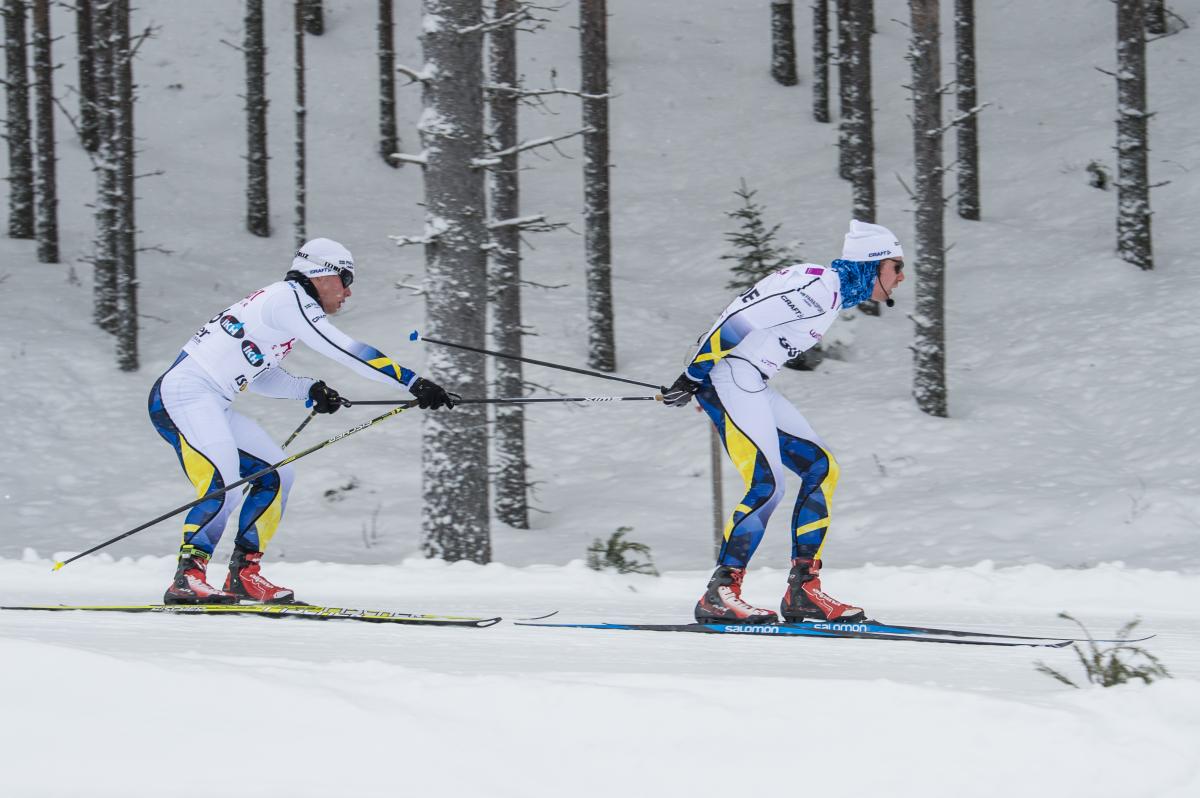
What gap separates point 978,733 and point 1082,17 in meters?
30.8

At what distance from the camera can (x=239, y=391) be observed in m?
6.34

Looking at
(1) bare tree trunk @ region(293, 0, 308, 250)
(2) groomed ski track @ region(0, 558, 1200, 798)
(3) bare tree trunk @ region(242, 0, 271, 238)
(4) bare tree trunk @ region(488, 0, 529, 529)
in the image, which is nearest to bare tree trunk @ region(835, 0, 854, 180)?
(4) bare tree trunk @ region(488, 0, 529, 529)

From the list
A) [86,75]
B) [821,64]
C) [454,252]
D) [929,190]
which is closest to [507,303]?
[454,252]

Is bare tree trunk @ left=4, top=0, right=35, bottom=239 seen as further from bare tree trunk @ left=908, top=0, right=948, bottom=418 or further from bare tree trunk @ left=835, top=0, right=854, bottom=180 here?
bare tree trunk @ left=908, top=0, right=948, bottom=418

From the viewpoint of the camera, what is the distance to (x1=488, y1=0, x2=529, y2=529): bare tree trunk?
38.2 ft

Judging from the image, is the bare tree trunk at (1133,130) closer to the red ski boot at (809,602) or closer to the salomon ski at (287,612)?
the red ski boot at (809,602)

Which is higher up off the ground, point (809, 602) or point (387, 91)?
point (387, 91)

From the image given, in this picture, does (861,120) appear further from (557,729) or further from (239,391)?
(557,729)

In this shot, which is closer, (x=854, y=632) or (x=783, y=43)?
(x=854, y=632)

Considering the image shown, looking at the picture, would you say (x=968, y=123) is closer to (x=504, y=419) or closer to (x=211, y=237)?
(x=504, y=419)

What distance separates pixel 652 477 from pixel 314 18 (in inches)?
845

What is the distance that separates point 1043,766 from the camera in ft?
9.68

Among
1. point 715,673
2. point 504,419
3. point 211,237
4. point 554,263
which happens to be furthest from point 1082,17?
point 715,673

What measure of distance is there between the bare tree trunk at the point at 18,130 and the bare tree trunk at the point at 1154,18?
74.5 ft
